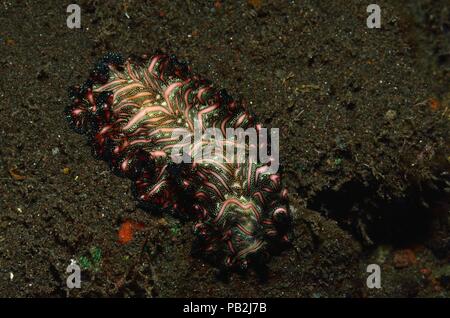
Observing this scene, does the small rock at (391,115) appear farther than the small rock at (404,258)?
No

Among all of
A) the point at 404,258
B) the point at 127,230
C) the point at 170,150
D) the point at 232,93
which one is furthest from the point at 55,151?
the point at 404,258

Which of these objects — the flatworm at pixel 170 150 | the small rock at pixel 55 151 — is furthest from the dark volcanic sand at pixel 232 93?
the flatworm at pixel 170 150

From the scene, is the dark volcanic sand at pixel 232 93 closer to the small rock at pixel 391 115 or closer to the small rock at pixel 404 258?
the small rock at pixel 391 115

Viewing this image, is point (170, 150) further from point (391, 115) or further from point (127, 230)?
point (391, 115)

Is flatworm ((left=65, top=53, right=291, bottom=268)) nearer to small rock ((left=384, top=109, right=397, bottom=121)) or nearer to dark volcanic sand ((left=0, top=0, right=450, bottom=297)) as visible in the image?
dark volcanic sand ((left=0, top=0, right=450, bottom=297))

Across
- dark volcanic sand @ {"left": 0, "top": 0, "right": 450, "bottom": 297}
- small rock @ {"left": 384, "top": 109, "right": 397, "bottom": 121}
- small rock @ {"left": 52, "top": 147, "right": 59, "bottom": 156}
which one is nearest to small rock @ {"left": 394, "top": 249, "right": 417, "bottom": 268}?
dark volcanic sand @ {"left": 0, "top": 0, "right": 450, "bottom": 297}
